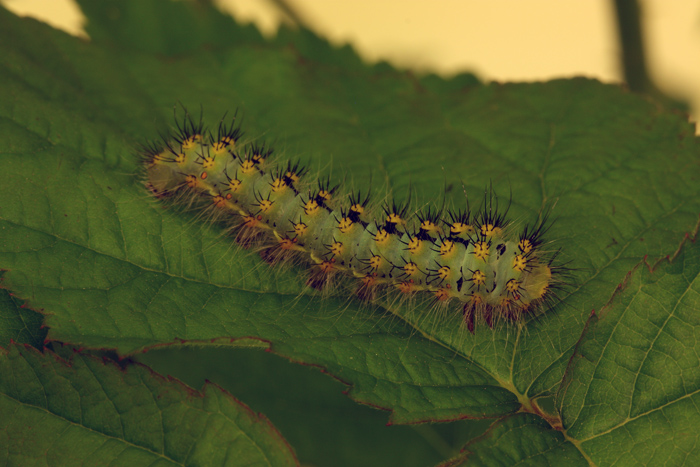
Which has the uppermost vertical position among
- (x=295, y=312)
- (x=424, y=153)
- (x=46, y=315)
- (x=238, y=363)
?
(x=424, y=153)

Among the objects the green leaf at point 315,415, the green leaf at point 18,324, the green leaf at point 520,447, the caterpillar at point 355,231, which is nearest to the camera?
the green leaf at point 520,447

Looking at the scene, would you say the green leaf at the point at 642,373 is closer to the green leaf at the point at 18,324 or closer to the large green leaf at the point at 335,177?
the large green leaf at the point at 335,177

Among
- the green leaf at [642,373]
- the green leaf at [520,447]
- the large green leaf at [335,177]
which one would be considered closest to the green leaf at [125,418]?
the large green leaf at [335,177]

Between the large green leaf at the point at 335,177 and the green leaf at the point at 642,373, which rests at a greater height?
the large green leaf at the point at 335,177

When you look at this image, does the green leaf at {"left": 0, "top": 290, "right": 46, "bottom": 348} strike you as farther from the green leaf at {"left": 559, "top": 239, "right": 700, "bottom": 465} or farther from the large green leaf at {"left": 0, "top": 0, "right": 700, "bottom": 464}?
the green leaf at {"left": 559, "top": 239, "right": 700, "bottom": 465}

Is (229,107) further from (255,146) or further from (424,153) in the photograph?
(424,153)

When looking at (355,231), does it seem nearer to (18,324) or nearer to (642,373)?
(642,373)

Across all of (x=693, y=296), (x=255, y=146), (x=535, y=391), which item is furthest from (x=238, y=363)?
(x=693, y=296)
